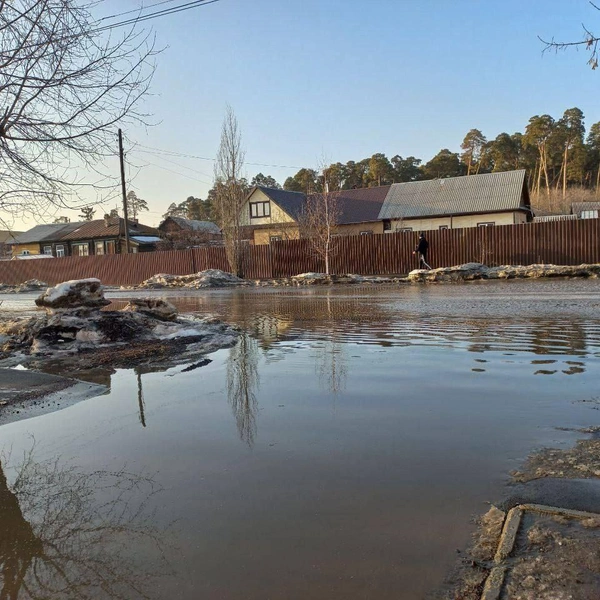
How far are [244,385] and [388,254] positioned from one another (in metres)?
23.1

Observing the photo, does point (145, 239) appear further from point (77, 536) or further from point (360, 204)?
point (77, 536)

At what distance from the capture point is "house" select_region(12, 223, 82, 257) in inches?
2378

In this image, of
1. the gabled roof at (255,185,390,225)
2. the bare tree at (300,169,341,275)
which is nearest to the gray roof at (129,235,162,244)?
the gabled roof at (255,185,390,225)

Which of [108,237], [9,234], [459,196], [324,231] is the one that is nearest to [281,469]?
[9,234]

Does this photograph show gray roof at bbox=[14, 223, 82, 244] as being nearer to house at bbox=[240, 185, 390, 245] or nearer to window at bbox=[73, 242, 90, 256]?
window at bbox=[73, 242, 90, 256]

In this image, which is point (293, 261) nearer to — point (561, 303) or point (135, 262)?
point (135, 262)

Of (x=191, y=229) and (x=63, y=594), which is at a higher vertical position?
(x=191, y=229)

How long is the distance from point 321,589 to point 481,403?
2704 mm

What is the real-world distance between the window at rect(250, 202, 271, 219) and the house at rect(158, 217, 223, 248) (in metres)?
5.82

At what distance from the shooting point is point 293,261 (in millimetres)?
30516

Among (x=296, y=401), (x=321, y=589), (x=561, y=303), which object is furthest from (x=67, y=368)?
(x=561, y=303)

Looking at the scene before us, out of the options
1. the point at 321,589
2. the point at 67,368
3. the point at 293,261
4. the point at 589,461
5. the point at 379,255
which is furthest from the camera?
the point at 293,261

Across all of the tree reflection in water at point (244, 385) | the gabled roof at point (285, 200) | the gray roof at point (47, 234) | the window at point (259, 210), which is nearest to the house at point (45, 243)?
the gray roof at point (47, 234)

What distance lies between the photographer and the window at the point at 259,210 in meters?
46.4
